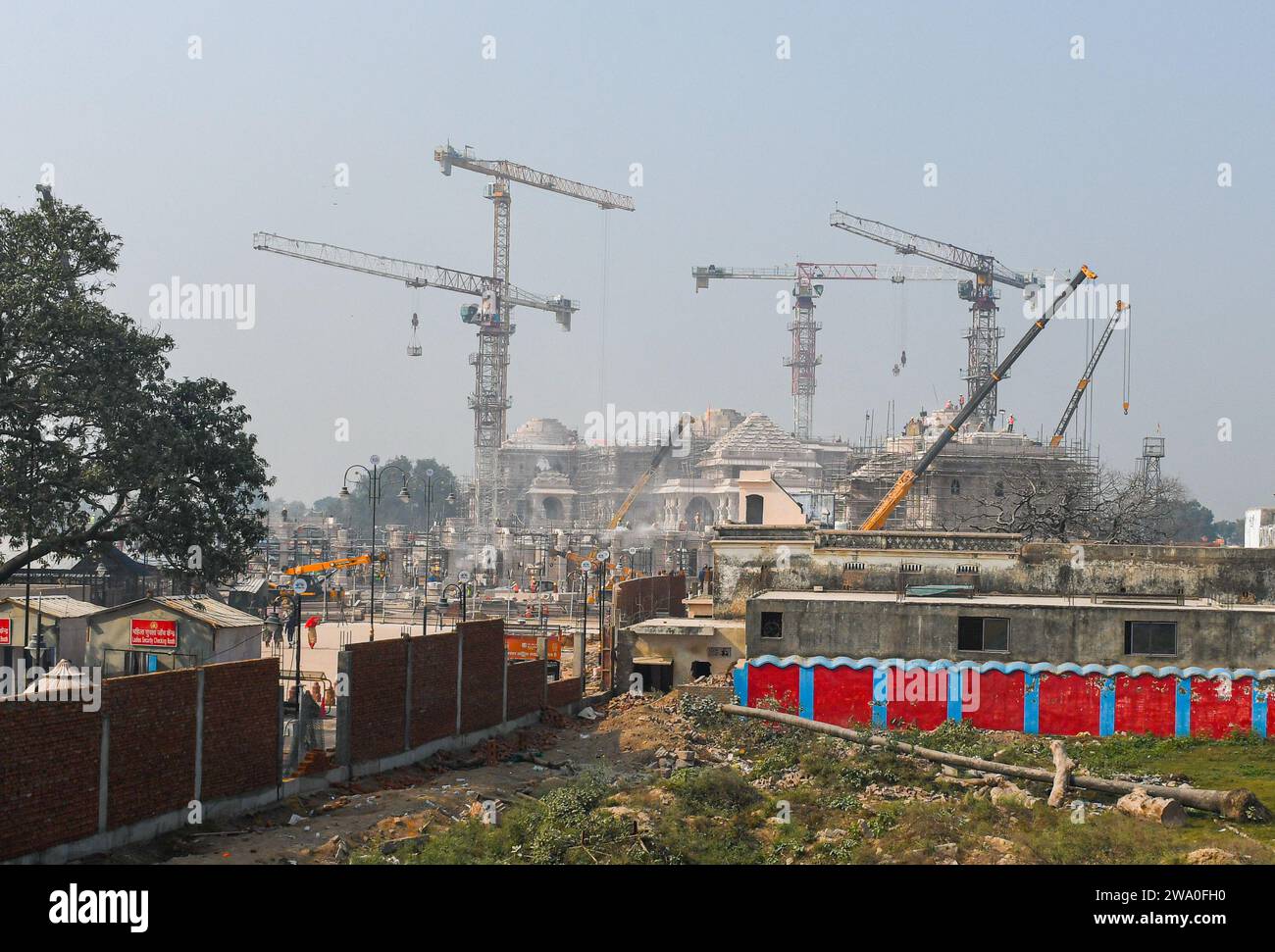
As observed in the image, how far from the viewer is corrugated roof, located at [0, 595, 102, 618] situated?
25.1 meters

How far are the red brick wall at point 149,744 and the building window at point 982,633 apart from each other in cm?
1622

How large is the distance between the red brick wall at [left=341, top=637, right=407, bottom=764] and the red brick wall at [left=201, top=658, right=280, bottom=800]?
6.87ft

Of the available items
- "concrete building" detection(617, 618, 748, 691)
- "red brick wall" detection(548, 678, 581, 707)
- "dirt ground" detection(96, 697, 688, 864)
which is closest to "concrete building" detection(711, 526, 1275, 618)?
"concrete building" detection(617, 618, 748, 691)

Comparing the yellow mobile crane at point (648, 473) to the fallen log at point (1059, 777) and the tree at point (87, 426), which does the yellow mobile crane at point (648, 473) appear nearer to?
the tree at point (87, 426)

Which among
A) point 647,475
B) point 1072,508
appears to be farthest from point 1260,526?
point 647,475

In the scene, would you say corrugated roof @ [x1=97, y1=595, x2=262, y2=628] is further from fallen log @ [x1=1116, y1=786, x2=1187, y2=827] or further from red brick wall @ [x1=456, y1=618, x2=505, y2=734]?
fallen log @ [x1=1116, y1=786, x2=1187, y2=827]

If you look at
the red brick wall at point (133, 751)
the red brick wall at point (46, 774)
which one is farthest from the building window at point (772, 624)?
the red brick wall at point (46, 774)

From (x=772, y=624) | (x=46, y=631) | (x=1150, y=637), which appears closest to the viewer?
(x=46, y=631)

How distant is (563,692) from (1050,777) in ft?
42.0

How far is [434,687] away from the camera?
2416cm

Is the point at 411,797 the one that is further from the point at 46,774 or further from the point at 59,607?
the point at 59,607

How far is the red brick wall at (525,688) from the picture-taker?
1077 inches
